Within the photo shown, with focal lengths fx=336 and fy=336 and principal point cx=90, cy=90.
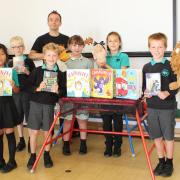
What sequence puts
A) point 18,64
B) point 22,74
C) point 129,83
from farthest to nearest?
point 22,74 < point 18,64 < point 129,83

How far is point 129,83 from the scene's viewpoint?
9.21 ft

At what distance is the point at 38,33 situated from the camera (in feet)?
15.1

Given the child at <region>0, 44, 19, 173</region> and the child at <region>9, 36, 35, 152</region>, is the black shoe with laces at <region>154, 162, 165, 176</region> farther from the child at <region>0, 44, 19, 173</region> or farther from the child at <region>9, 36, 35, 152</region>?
the child at <region>9, 36, 35, 152</region>

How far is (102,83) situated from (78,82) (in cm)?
21

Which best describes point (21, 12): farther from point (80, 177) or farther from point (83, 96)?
point (80, 177)

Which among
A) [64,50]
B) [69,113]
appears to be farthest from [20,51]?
[69,113]

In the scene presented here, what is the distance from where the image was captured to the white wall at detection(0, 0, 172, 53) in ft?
12.6

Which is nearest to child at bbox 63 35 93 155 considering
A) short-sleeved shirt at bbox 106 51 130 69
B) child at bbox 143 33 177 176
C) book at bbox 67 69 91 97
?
short-sleeved shirt at bbox 106 51 130 69

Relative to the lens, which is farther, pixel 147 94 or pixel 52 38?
pixel 52 38

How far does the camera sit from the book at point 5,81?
2.90 metres

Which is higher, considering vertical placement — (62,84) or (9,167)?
(62,84)

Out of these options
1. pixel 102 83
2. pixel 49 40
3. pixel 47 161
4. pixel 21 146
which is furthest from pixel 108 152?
pixel 49 40

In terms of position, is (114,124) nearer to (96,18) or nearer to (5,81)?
(5,81)

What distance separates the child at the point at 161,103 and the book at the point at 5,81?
1.16 metres
